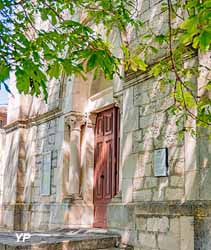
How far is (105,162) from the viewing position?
649 centimetres

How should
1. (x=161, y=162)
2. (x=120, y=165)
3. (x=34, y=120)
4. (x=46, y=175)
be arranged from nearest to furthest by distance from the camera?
(x=161, y=162) → (x=120, y=165) → (x=46, y=175) → (x=34, y=120)

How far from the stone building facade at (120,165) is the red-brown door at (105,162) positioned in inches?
5.0

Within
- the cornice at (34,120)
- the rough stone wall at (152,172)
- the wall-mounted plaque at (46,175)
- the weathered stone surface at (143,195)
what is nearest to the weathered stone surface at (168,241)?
the rough stone wall at (152,172)

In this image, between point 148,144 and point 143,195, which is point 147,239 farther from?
point 148,144

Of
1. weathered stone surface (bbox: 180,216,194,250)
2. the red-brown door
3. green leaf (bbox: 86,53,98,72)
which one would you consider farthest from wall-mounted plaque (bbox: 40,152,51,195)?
green leaf (bbox: 86,53,98,72)

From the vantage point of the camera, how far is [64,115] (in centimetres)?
728

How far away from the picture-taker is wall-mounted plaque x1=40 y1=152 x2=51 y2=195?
24.8 feet

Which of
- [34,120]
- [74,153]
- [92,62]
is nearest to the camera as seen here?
[92,62]

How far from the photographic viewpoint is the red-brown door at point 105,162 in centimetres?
622

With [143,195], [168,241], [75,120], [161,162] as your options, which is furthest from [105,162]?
[168,241]

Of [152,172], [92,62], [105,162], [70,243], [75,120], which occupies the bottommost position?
[70,243]

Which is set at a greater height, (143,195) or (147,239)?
(143,195)

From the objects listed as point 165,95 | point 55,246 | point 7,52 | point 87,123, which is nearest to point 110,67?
point 7,52

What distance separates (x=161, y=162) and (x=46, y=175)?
11.2 ft
